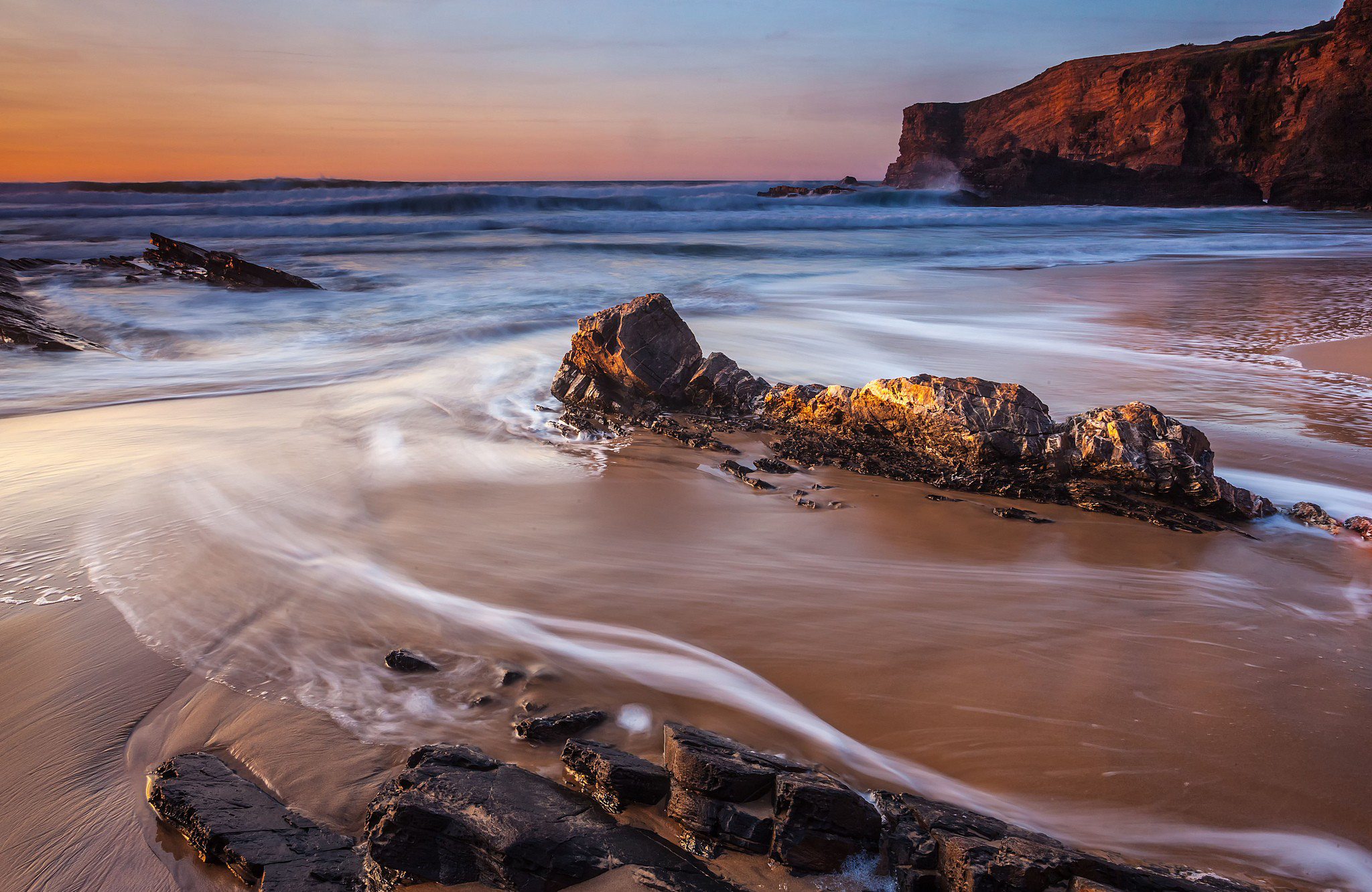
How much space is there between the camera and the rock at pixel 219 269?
11898 millimetres

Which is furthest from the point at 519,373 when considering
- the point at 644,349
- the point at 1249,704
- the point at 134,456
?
the point at 1249,704

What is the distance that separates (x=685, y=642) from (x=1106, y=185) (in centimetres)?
5893

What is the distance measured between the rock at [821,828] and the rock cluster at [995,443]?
2437 millimetres

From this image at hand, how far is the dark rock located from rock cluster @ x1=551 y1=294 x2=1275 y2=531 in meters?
0.19

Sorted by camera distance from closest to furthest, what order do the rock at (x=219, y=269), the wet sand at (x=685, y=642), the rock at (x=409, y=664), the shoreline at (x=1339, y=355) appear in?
the wet sand at (x=685, y=642)
the rock at (x=409, y=664)
the shoreline at (x=1339, y=355)
the rock at (x=219, y=269)

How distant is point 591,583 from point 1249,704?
84.8 inches

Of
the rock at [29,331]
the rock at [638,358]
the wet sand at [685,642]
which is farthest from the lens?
the rock at [29,331]

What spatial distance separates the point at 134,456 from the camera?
14.9 feet

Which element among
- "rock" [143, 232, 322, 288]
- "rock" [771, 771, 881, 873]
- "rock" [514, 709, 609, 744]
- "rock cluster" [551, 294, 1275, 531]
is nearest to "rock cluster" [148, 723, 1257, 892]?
"rock" [771, 771, 881, 873]

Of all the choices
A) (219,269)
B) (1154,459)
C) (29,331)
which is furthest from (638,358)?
(219,269)

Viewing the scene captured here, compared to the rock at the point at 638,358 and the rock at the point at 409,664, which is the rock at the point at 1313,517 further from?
the rock at the point at 409,664

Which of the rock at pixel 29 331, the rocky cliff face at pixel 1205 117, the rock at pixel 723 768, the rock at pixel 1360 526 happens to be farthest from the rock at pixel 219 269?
the rocky cliff face at pixel 1205 117

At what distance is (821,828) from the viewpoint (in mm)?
1625

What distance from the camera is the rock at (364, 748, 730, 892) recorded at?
1581mm
